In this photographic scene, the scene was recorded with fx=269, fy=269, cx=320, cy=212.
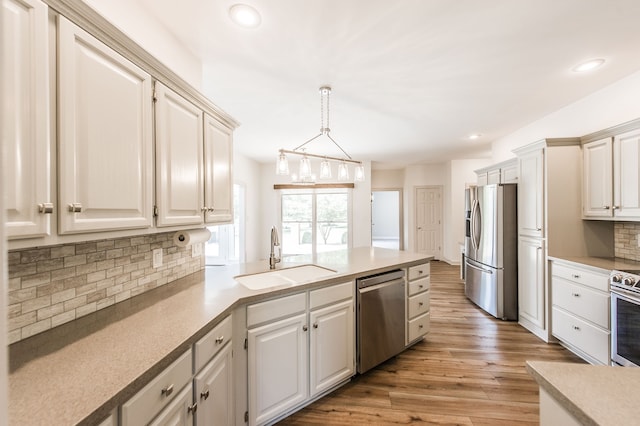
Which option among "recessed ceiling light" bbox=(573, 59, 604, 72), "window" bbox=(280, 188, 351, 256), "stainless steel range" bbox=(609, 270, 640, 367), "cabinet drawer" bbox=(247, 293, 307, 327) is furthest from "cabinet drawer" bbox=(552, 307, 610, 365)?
"window" bbox=(280, 188, 351, 256)

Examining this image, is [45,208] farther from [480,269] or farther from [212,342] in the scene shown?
[480,269]

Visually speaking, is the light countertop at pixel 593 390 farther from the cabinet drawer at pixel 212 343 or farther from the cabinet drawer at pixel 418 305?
the cabinet drawer at pixel 418 305

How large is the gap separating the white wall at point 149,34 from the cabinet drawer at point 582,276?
Answer: 11.8ft

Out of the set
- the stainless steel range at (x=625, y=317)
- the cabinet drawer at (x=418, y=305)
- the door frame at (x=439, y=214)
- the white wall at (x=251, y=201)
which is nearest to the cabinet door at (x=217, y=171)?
the cabinet drawer at (x=418, y=305)

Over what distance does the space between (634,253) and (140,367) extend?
12.8 ft

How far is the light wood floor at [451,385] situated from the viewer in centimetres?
182

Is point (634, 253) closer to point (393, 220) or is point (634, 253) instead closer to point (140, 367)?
point (140, 367)

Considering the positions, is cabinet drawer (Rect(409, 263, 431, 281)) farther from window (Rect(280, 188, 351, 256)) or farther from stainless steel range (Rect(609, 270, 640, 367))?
window (Rect(280, 188, 351, 256))

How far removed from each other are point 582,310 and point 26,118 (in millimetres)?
3776

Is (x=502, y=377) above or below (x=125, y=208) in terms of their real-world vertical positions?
below

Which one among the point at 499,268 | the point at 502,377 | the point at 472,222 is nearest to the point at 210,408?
the point at 502,377

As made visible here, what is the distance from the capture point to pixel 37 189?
0.82m

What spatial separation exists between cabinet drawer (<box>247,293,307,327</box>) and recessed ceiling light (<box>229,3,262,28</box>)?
180cm

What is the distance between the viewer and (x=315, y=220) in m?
6.84
